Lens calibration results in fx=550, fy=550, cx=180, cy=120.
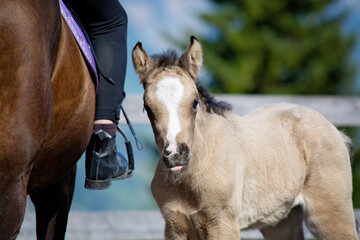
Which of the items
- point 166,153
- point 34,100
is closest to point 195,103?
point 166,153

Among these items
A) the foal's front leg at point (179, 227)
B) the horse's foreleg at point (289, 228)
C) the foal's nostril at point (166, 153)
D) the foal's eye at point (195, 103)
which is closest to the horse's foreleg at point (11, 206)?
the foal's nostril at point (166, 153)

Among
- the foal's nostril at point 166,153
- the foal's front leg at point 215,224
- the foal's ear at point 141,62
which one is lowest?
the foal's front leg at point 215,224

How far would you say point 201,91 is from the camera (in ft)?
12.1

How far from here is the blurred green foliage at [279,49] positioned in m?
13.6

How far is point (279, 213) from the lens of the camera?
413 centimetres

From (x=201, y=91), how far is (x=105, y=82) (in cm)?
92

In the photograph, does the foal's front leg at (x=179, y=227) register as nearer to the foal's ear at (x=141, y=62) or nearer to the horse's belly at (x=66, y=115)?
the foal's ear at (x=141, y=62)

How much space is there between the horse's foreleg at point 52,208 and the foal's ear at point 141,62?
0.81 m

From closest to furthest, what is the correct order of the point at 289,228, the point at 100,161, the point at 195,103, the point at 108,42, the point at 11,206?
the point at 11,206
the point at 100,161
the point at 108,42
the point at 195,103
the point at 289,228

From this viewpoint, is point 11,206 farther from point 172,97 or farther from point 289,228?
point 289,228

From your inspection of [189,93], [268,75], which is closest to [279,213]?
[189,93]

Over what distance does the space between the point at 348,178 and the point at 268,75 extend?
31.2 ft

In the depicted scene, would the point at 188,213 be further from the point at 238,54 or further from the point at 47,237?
the point at 238,54

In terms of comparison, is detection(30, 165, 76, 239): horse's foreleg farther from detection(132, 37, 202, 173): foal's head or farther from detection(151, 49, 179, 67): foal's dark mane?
detection(151, 49, 179, 67): foal's dark mane
